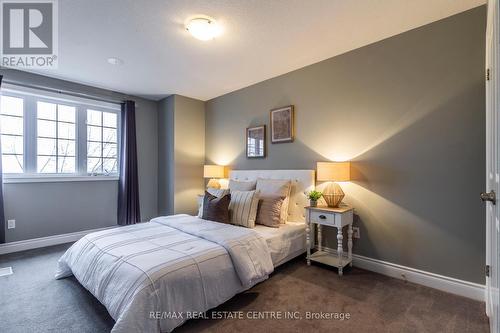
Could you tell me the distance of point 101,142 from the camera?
403 centimetres

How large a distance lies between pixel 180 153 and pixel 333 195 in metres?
2.78

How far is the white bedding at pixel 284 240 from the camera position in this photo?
2.44 metres

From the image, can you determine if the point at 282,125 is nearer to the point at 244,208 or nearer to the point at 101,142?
the point at 244,208

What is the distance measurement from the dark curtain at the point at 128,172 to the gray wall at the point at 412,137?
2.90 meters

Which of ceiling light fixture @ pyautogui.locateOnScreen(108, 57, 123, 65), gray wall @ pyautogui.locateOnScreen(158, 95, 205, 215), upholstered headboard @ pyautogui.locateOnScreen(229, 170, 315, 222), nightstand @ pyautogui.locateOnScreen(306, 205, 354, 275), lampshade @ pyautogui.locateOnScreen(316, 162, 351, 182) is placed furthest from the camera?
gray wall @ pyautogui.locateOnScreen(158, 95, 205, 215)

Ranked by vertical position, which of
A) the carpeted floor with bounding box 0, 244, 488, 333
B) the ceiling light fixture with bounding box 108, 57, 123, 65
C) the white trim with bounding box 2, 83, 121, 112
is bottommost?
the carpeted floor with bounding box 0, 244, 488, 333

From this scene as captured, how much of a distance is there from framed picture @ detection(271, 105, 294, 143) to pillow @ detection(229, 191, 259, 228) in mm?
986

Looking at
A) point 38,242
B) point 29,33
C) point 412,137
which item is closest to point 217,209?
Answer: point 412,137

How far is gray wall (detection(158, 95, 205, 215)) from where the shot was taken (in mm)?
4199

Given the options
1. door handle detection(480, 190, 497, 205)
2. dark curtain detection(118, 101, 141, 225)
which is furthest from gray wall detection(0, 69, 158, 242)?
door handle detection(480, 190, 497, 205)

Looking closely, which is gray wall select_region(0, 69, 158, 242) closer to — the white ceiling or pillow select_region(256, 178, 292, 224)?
the white ceiling

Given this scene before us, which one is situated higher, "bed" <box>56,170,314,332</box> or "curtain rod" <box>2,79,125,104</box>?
"curtain rod" <box>2,79,125,104</box>

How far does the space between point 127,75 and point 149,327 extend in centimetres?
322

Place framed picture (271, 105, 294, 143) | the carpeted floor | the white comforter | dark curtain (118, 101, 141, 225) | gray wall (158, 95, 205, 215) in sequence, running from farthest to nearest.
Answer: gray wall (158, 95, 205, 215)
dark curtain (118, 101, 141, 225)
framed picture (271, 105, 294, 143)
the carpeted floor
the white comforter
